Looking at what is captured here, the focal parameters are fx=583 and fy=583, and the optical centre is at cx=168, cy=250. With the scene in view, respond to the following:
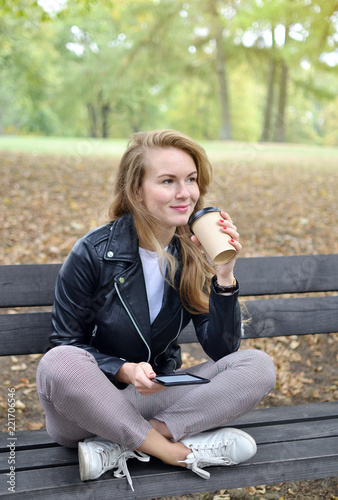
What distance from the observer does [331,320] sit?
10.5ft

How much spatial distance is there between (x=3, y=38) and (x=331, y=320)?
15.9 meters

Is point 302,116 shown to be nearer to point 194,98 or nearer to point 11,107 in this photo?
point 194,98

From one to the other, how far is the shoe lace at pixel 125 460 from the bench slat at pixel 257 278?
2.89 feet

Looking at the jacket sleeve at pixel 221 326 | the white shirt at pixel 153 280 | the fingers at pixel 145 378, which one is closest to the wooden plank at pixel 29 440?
the fingers at pixel 145 378

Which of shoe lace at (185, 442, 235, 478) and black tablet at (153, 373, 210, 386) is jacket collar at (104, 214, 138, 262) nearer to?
black tablet at (153, 373, 210, 386)

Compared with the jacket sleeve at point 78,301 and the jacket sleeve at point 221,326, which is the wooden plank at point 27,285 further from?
the jacket sleeve at point 221,326

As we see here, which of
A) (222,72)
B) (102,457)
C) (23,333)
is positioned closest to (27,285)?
(23,333)

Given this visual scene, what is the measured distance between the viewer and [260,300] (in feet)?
10.3

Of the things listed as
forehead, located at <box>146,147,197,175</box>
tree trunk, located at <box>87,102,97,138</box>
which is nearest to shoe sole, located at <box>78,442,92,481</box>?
forehead, located at <box>146,147,197,175</box>

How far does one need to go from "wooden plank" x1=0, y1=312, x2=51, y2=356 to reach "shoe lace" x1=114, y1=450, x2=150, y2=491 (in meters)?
0.74

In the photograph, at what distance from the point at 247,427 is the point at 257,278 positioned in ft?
2.72

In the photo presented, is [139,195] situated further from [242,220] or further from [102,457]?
[242,220]

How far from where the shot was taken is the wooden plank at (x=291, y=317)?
10.1 ft

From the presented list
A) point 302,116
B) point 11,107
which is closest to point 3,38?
point 11,107
